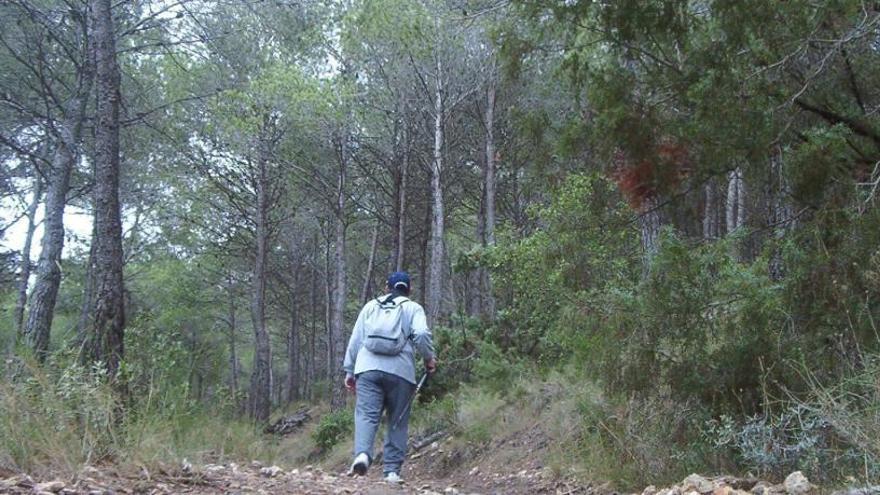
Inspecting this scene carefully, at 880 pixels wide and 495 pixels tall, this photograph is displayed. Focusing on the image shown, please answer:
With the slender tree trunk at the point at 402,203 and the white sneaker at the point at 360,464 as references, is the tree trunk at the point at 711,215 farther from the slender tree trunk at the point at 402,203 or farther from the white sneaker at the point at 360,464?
the slender tree trunk at the point at 402,203

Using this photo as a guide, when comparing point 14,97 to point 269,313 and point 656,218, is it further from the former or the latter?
point 269,313

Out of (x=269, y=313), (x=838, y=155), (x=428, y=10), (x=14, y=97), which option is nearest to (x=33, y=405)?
(x=838, y=155)

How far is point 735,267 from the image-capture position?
5.64m

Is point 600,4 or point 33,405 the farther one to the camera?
point 600,4

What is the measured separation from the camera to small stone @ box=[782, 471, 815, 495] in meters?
3.96

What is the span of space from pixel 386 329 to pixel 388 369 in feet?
1.10

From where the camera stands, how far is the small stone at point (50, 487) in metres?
3.79

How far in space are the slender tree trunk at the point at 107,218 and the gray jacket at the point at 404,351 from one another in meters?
1.98

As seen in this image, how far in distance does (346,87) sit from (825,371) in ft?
50.7

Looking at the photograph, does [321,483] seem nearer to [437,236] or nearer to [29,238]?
[437,236]

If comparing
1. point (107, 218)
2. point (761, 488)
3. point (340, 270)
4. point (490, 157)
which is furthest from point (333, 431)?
point (761, 488)

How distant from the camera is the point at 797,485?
399 centimetres

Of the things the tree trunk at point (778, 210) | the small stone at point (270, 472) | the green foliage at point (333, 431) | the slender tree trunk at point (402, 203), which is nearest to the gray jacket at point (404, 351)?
the small stone at point (270, 472)

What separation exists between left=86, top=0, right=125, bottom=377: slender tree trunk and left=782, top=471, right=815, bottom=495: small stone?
4955 mm
